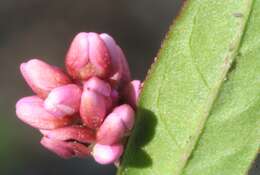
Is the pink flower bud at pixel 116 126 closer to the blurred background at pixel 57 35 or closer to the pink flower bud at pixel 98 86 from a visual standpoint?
the pink flower bud at pixel 98 86

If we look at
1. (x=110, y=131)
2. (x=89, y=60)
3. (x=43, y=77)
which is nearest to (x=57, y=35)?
(x=43, y=77)

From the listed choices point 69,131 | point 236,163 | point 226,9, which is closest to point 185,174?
point 236,163

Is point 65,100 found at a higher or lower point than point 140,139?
higher

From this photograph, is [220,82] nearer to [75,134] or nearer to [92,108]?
[92,108]

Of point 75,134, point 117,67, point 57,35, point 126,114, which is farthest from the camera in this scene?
point 57,35

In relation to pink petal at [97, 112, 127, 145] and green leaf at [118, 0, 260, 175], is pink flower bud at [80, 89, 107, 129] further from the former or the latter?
green leaf at [118, 0, 260, 175]

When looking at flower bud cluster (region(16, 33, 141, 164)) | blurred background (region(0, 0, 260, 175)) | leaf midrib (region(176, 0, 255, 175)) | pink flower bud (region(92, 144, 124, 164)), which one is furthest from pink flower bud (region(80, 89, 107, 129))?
blurred background (region(0, 0, 260, 175))
